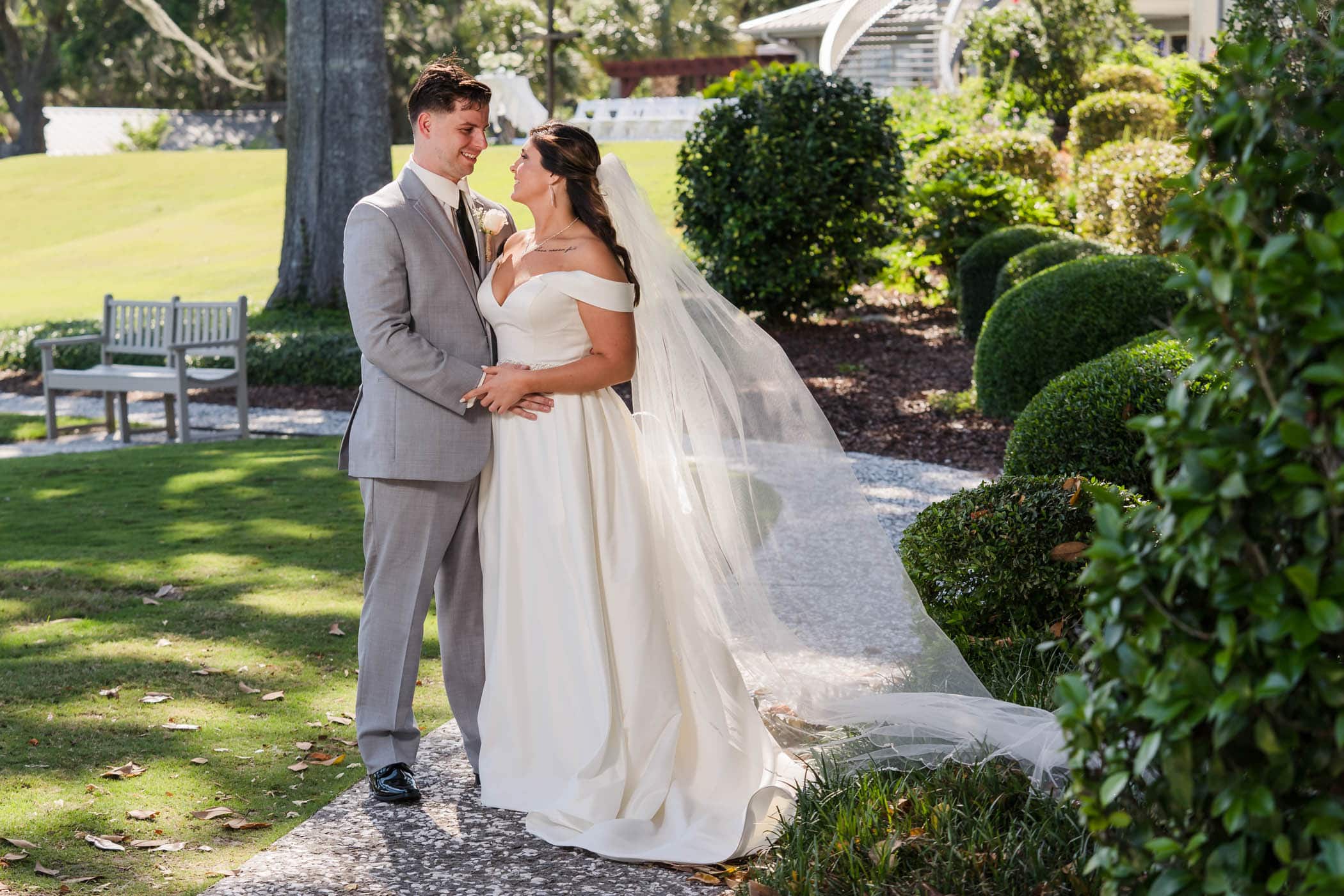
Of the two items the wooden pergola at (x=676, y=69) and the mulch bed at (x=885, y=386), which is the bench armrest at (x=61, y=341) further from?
the wooden pergola at (x=676, y=69)

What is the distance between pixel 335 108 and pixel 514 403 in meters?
11.9

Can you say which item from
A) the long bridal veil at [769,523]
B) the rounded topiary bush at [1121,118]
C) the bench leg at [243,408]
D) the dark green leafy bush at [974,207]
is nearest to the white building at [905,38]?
the rounded topiary bush at [1121,118]

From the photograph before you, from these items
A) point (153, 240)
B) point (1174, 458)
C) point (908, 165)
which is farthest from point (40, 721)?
point (153, 240)

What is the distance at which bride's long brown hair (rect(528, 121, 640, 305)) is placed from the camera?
4.01 metres

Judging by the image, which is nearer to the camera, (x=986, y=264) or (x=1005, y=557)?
(x=1005, y=557)

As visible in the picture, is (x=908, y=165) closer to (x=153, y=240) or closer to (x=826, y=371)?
(x=826, y=371)

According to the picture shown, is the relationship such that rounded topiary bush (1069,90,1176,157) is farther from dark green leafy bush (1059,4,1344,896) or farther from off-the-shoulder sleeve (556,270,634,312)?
dark green leafy bush (1059,4,1344,896)

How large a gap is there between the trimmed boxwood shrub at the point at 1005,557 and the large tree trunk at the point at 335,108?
36.4ft

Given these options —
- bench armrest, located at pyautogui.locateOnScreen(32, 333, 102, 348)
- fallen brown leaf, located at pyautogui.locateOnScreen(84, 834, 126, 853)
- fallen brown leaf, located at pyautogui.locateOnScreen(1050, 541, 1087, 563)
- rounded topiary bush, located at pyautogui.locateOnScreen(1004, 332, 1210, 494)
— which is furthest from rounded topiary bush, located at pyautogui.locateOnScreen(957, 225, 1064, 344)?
fallen brown leaf, located at pyautogui.locateOnScreen(84, 834, 126, 853)

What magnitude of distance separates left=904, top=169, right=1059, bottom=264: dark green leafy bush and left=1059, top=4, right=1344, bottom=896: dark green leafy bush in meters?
13.5

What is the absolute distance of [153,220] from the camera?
2817 cm

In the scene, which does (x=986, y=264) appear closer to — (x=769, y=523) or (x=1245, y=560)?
(x=769, y=523)

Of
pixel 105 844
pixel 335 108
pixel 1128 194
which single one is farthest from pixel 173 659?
pixel 1128 194

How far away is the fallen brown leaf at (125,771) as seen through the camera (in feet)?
14.1
